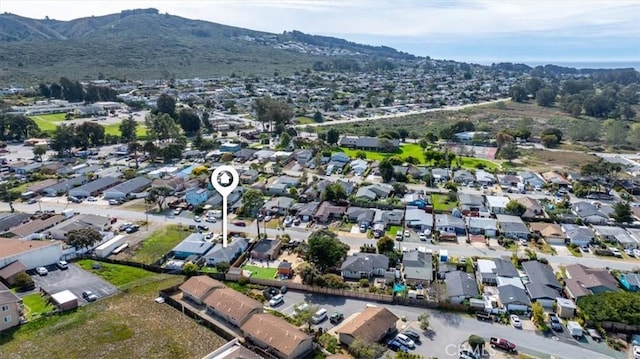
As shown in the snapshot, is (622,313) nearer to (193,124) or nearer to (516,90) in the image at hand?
(193,124)

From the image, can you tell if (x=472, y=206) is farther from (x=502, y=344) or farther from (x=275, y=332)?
(x=275, y=332)

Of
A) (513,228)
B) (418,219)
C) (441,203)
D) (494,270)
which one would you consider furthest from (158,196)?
(513,228)

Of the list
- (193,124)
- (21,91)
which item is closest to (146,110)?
(193,124)

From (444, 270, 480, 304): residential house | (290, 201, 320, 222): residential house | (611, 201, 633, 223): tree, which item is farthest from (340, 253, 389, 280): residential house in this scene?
(611, 201, 633, 223): tree

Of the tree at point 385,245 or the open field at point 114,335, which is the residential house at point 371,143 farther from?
the open field at point 114,335

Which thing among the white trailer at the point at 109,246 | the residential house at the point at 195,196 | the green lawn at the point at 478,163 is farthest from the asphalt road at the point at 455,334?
the green lawn at the point at 478,163

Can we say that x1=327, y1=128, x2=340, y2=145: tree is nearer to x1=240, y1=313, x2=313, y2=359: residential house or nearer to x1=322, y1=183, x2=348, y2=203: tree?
x1=322, y1=183, x2=348, y2=203: tree
